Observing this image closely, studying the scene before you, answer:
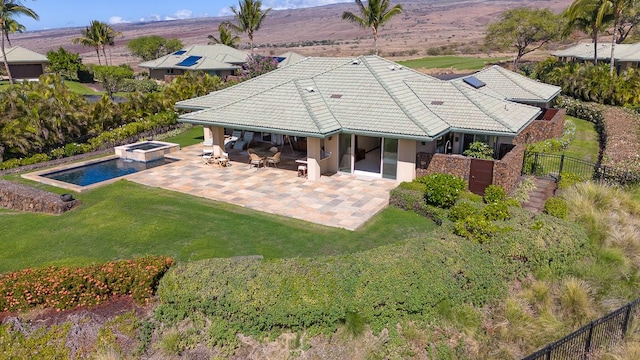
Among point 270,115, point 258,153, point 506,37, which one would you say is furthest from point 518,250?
point 506,37

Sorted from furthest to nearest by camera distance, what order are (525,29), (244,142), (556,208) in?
(525,29), (244,142), (556,208)

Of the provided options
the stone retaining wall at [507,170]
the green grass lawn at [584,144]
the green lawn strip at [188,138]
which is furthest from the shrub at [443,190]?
the green lawn strip at [188,138]

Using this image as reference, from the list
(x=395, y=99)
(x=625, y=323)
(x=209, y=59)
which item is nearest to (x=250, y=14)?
(x=209, y=59)

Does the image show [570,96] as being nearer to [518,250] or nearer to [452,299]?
[518,250]

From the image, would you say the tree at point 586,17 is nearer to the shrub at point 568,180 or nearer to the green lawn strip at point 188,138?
the shrub at point 568,180

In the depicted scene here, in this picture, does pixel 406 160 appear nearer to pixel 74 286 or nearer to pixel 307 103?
pixel 307 103

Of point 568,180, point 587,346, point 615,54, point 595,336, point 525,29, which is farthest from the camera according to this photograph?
point 525,29
